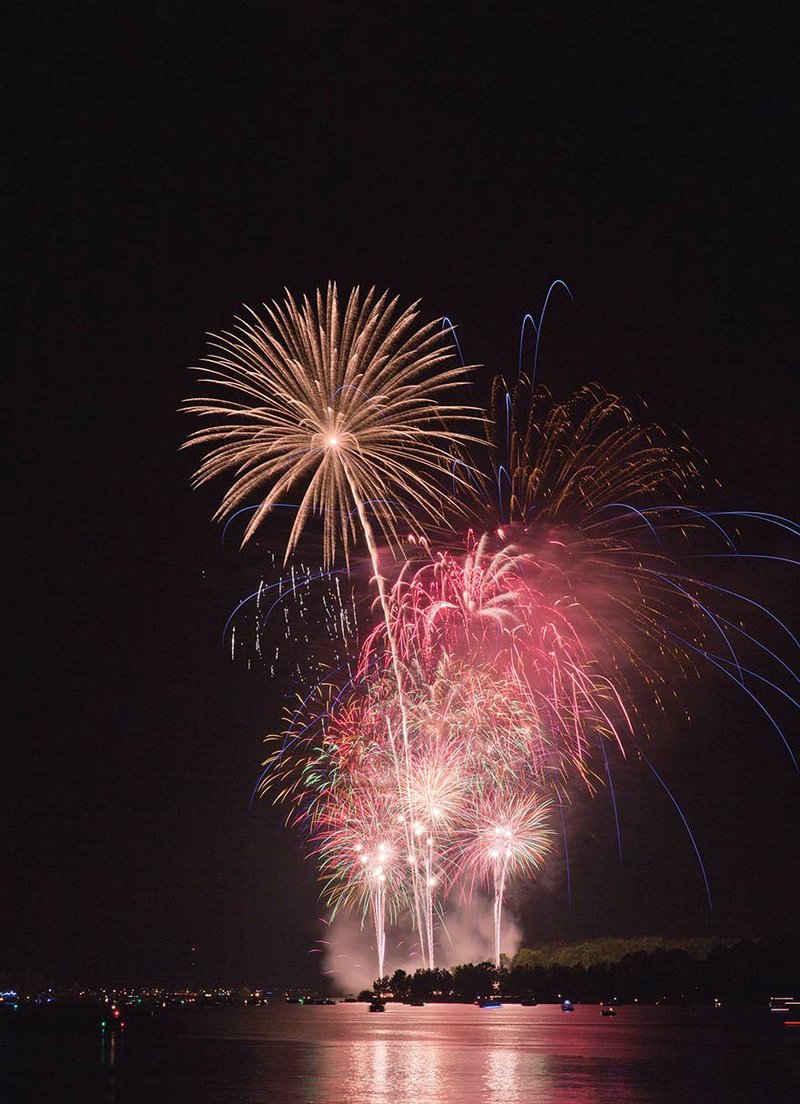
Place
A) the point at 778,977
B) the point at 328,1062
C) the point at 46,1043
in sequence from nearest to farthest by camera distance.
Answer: the point at 328,1062, the point at 46,1043, the point at 778,977

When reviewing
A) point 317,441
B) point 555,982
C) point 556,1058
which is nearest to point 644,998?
point 555,982

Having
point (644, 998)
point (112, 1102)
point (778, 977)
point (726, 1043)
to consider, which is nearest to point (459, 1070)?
point (112, 1102)

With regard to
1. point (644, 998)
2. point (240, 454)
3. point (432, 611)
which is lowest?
point (644, 998)

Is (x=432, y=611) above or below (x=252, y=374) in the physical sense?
below

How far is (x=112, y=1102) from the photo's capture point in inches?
1510

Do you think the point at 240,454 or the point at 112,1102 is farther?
the point at 240,454

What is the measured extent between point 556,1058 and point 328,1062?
10.8m

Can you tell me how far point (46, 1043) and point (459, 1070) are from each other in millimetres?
49801

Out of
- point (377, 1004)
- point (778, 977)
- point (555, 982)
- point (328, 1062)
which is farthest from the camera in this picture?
point (555, 982)

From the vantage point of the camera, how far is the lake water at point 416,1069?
3891cm

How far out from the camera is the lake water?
3891 centimetres

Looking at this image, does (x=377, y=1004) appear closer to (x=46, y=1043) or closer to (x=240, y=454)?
(x=46, y=1043)

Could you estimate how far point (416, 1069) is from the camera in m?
50.6

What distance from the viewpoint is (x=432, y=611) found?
60312mm
